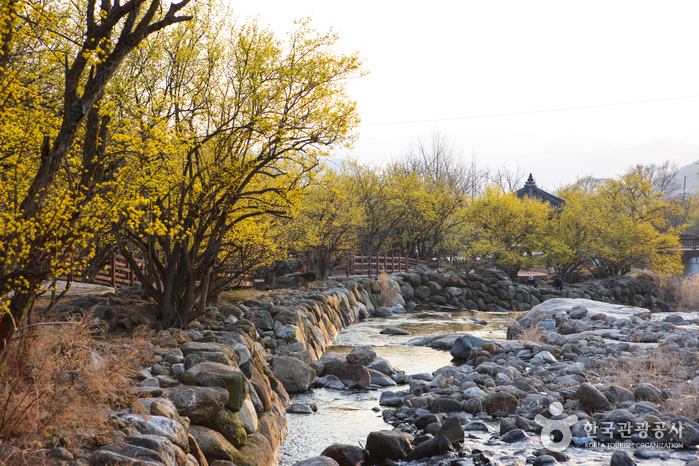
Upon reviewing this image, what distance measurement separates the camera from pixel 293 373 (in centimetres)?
833

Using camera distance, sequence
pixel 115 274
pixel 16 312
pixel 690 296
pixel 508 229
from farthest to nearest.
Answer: pixel 508 229
pixel 690 296
pixel 115 274
pixel 16 312

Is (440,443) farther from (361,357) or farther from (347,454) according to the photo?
(361,357)

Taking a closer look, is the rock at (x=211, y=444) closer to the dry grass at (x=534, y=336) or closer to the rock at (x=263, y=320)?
the rock at (x=263, y=320)

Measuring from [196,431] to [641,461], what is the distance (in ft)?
15.0

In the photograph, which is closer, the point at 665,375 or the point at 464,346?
the point at 665,375

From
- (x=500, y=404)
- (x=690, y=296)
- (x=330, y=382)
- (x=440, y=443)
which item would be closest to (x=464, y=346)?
(x=330, y=382)

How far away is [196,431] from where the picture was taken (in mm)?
4531

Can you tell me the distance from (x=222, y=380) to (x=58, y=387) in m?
1.63

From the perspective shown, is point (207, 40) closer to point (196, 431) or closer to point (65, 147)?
point (65, 147)

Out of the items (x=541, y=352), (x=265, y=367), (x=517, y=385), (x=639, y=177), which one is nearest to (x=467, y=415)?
(x=517, y=385)

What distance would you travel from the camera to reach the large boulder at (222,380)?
17.0ft

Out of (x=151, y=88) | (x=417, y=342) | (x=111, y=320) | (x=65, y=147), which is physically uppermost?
(x=151, y=88)

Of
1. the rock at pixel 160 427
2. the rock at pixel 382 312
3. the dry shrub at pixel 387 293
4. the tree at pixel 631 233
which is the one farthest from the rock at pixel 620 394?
the tree at pixel 631 233

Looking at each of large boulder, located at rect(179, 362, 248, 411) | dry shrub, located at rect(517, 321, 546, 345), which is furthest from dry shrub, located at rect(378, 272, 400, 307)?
large boulder, located at rect(179, 362, 248, 411)
